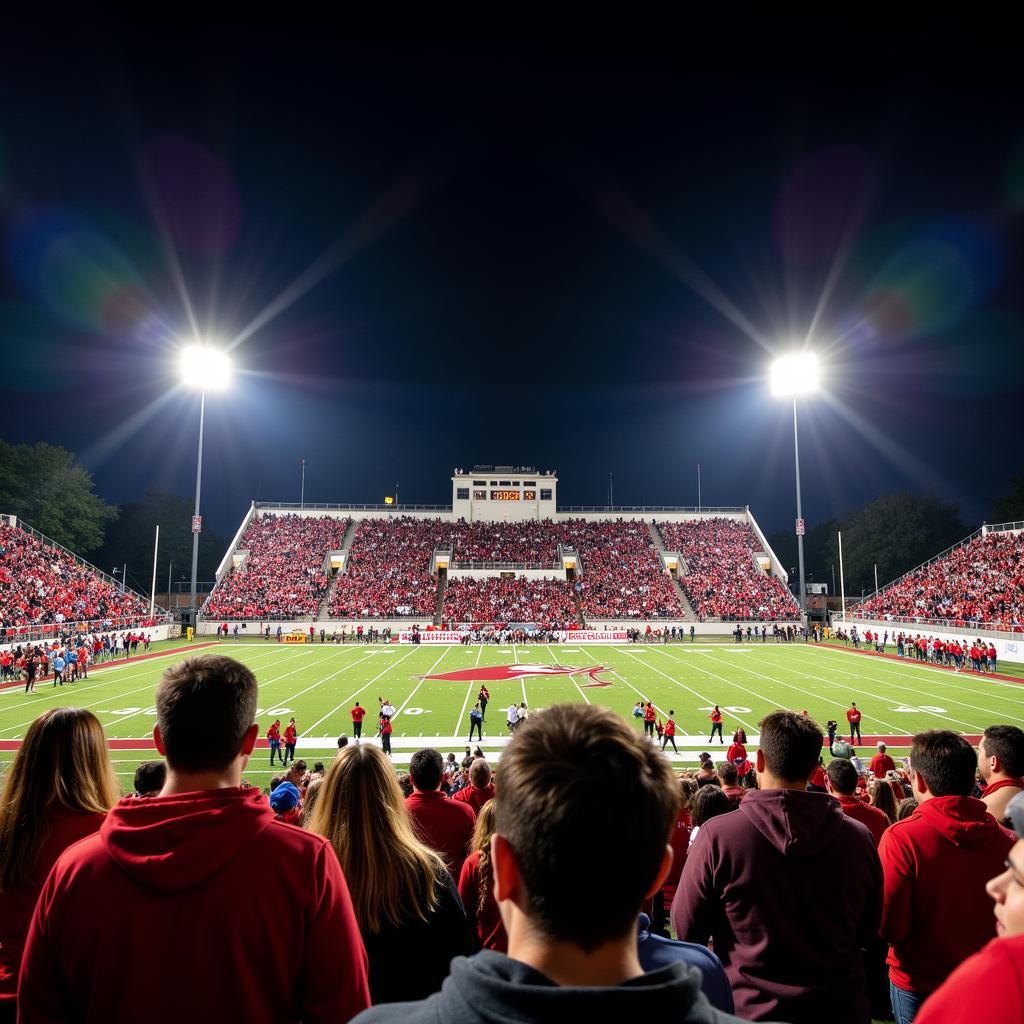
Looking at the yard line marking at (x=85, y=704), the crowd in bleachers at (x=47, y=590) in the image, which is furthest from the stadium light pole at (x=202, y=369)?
the yard line marking at (x=85, y=704)

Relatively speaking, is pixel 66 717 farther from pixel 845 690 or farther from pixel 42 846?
pixel 845 690

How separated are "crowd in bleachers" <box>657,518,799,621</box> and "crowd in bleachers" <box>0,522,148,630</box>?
45.2m

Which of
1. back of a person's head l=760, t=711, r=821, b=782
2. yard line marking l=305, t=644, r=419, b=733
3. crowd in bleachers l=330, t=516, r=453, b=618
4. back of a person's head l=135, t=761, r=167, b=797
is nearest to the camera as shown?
back of a person's head l=760, t=711, r=821, b=782

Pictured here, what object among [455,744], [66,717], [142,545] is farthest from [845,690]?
[142,545]

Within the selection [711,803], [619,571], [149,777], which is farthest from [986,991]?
[619,571]

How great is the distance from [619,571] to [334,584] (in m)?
26.4

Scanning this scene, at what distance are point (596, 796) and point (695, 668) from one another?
34.9 metres

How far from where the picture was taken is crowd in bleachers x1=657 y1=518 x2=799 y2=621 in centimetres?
5928

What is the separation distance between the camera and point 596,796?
4.59 feet

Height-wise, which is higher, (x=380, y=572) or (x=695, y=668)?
(x=380, y=572)

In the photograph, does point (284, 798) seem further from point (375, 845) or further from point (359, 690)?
point (359, 690)

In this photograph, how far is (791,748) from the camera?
3.44 metres

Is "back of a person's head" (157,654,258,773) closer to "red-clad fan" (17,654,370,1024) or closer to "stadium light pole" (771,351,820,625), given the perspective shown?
"red-clad fan" (17,654,370,1024)

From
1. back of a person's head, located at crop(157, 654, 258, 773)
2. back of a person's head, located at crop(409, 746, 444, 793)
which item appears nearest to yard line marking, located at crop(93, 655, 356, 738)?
back of a person's head, located at crop(409, 746, 444, 793)
